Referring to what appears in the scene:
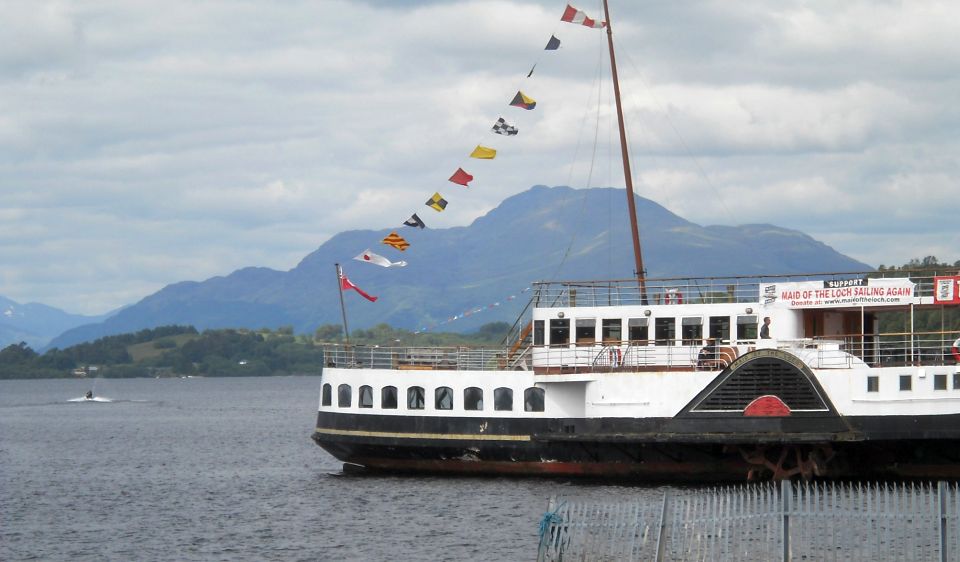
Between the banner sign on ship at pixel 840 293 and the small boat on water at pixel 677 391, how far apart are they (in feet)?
0.15

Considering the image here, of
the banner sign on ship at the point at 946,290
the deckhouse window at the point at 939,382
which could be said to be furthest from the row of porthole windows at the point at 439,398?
the banner sign on ship at the point at 946,290

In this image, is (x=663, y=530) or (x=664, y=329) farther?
(x=664, y=329)

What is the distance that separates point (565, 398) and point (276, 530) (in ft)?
30.9

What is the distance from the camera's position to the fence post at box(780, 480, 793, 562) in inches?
976

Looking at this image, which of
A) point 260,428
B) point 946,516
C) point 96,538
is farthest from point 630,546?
point 260,428

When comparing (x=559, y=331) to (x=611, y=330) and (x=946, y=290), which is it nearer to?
A: (x=611, y=330)

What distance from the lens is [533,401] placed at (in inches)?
1738

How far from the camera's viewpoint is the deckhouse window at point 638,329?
145ft

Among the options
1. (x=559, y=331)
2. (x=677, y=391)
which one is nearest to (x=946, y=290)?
(x=677, y=391)

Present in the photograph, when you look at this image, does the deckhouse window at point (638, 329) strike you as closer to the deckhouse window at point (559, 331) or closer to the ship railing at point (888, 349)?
the deckhouse window at point (559, 331)

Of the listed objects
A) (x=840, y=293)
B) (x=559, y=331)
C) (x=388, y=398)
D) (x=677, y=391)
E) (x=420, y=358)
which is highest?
(x=840, y=293)

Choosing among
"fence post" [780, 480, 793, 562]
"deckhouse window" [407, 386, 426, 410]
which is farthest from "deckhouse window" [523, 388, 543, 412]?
"fence post" [780, 480, 793, 562]

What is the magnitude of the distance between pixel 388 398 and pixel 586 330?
21.4 ft

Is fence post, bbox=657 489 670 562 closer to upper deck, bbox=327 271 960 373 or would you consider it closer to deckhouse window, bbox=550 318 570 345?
upper deck, bbox=327 271 960 373
